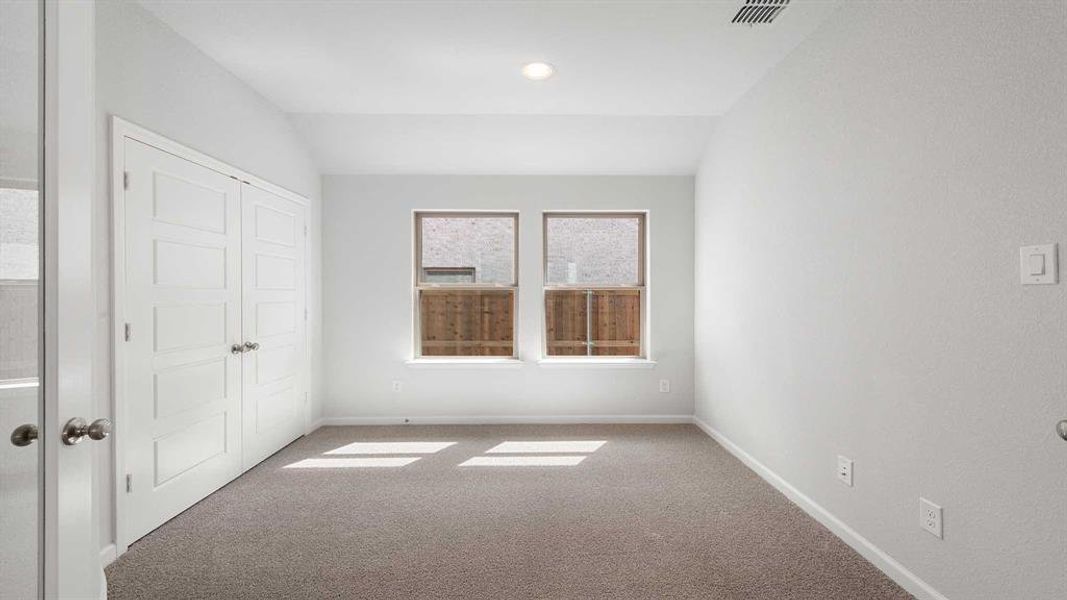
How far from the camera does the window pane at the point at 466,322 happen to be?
464 cm

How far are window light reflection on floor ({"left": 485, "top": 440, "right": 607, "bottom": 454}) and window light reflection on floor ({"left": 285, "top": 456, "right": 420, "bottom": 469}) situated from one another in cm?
64

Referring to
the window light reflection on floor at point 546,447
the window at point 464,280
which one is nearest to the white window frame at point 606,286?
the window at point 464,280

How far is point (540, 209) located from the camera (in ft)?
14.9

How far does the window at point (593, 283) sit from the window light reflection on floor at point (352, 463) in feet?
5.63

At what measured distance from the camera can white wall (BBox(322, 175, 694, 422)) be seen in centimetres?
446

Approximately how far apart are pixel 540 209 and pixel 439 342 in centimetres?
158

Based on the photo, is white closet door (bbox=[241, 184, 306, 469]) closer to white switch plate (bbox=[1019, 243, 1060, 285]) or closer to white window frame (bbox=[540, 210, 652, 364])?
white window frame (bbox=[540, 210, 652, 364])

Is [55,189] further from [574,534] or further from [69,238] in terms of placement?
[574,534]

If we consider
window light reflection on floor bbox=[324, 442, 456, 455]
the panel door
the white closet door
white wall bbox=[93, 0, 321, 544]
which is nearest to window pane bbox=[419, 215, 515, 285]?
the white closet door

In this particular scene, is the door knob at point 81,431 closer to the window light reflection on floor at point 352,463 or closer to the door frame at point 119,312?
the door frame at point 119,312

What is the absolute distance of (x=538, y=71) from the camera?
305 cm

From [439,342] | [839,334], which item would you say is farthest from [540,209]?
[839,334]

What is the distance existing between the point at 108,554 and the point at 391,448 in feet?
5.93

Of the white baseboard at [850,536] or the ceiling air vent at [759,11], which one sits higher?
the ceiling air vent at [759,11]
